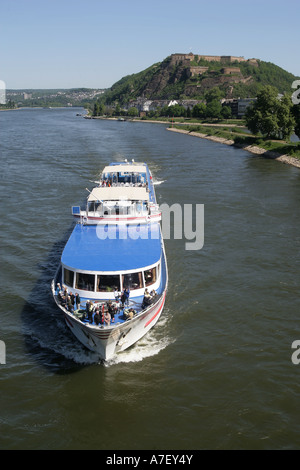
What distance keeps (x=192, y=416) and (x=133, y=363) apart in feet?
11.5

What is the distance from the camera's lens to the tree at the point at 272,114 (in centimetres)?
7469

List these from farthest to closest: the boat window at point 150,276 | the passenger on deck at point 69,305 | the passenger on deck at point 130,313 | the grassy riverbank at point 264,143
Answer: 1. the grassy riverbank at point 264,143
2. the boat window at point 150,276
3. the passenger on deck at point 69,305
4. the passenger on deck at point 130,313

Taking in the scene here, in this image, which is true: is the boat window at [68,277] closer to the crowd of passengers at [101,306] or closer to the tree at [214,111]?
the crowd of passengers at [101,306]

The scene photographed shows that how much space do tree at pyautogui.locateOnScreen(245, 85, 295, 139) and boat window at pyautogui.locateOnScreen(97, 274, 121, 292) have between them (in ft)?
215

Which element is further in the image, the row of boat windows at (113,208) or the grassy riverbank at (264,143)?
the grassy riverbank at (264,143)

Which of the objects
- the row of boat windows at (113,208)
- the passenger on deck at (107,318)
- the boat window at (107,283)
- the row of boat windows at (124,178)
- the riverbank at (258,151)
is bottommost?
the passenger on deck at (107,318)

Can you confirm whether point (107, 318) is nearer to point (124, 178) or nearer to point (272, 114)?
point (124, 178)

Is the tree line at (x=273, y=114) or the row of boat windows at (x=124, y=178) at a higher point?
the tree line at (x=273, y=114)

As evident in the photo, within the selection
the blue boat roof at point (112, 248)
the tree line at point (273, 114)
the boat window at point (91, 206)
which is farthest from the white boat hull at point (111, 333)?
Result: the tree line at point (273, 114)

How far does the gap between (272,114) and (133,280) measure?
69.4 metres

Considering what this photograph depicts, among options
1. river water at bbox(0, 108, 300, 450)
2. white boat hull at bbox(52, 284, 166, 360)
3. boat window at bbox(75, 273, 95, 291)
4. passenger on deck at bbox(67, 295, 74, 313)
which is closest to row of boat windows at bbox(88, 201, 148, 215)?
river water at bbox(0, 108, 300, 450)
